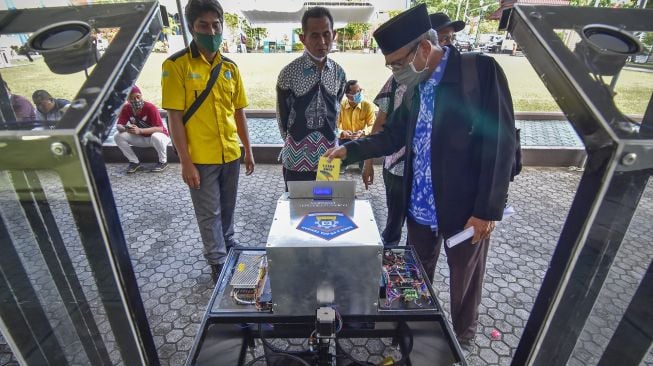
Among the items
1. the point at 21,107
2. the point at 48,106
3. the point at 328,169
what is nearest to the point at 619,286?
the point at 328,169

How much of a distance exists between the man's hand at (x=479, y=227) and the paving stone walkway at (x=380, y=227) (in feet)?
2.47

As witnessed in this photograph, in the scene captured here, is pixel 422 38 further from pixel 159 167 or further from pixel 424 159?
pixel 159 167

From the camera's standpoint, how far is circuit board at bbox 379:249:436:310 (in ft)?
4.08

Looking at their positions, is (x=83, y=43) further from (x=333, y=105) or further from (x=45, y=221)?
(x=333, y=105)

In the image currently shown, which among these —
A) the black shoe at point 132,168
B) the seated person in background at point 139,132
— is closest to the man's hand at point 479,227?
the seated person in background at point 139,132

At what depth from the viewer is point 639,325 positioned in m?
0.81

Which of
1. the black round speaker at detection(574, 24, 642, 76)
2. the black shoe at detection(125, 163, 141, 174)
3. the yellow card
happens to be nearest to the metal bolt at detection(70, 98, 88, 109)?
the yellow card

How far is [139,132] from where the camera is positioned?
15.5ft

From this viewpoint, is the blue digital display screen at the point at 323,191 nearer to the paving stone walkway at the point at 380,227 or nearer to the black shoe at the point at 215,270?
the paving stone walkway at the point at 380,227

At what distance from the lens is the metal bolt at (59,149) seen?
23.2 inches

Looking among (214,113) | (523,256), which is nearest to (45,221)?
(214,113)

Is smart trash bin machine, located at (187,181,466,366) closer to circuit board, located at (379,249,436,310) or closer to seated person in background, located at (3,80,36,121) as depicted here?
circuit board, located at (379,249,436,310)

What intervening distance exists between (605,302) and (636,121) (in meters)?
0.42

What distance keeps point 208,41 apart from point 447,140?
1622 millimetres
